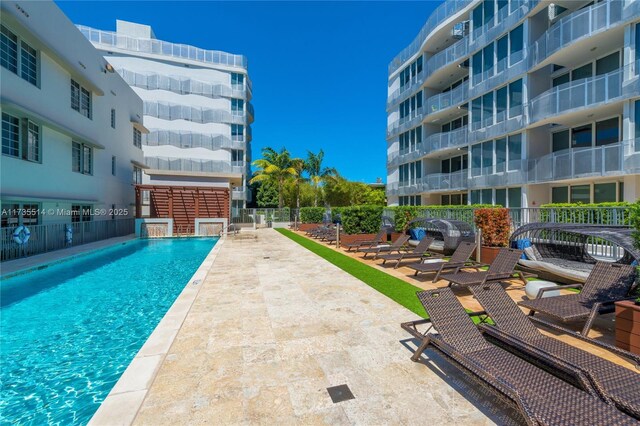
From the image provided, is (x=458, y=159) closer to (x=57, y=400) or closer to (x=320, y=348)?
(x=320, y=348)

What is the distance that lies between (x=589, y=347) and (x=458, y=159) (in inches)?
874

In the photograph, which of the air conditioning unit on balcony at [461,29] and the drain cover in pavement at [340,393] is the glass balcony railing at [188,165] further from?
the drain cover in pavement at [340,393]

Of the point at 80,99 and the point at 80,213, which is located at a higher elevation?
the point at 80,99

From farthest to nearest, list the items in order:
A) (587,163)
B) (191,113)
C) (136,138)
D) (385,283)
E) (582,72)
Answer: (191,113)
(136,138)
(582,72)
(587,163)
(385,283)

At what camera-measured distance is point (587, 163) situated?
44.4 feet

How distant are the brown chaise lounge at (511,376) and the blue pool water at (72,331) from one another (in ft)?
13.7

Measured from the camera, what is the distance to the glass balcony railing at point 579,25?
489 inches

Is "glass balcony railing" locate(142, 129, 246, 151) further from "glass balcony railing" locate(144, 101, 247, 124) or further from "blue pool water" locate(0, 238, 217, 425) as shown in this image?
"blue pool water" locate(0, 238, 217, 425)

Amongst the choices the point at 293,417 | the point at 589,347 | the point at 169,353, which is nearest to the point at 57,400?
the point at 169,353

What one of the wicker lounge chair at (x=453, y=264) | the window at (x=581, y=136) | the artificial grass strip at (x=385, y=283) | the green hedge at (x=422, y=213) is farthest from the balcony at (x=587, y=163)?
the artificial grass strip at (x=385, y=283)

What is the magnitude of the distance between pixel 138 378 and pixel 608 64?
20908 mm

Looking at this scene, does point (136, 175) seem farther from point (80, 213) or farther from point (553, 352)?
point (553, 352)

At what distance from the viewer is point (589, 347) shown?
418cm

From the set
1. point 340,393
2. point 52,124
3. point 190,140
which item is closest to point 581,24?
point 340,393
